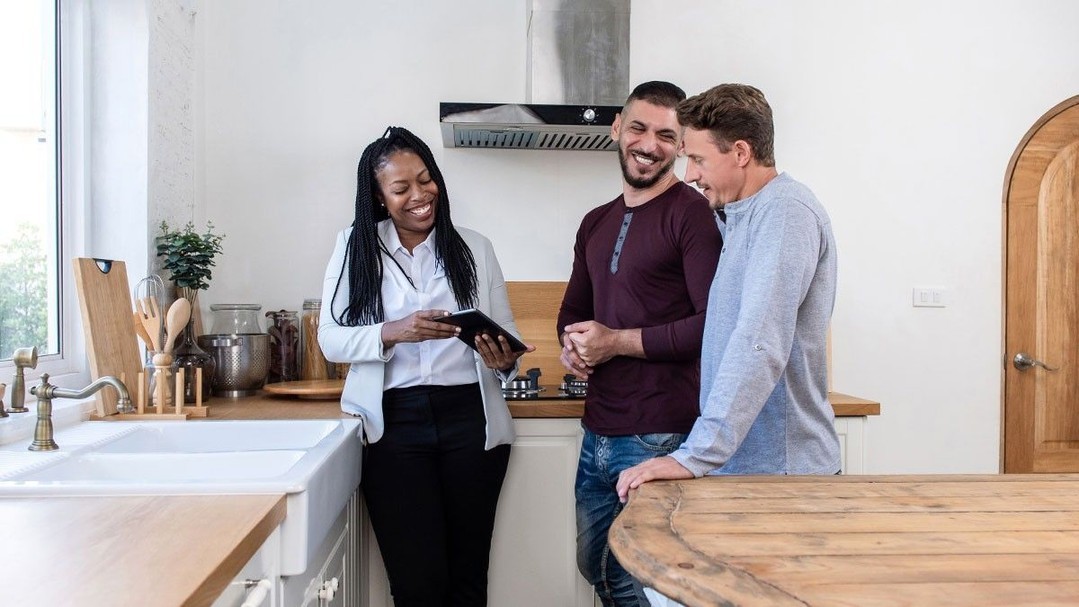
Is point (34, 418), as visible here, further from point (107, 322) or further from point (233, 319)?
point (233, 319)

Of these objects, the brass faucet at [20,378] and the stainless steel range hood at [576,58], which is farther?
the stainless steel range hood at [576,58]

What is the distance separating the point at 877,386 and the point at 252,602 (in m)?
2.57

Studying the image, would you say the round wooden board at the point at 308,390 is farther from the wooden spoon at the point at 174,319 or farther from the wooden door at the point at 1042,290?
the wooden door at the point at 1042,290

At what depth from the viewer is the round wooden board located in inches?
94.5

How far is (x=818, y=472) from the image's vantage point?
1.48 metres

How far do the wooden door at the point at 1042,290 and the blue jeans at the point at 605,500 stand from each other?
1969mm

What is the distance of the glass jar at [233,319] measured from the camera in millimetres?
2578

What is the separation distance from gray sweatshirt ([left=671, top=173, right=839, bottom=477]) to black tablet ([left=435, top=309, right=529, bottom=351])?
504 mm

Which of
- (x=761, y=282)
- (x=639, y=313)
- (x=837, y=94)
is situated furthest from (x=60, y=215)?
(x=837, y=94)

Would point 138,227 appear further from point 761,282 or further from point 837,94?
point 837,94

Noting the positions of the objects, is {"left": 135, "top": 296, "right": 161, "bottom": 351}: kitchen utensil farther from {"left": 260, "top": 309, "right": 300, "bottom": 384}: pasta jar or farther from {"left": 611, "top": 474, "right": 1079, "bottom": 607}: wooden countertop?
{"left": 611, "top": 474, "right": 1079, "bottom": 607}: wooden countertop

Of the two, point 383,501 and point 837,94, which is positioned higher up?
point 837,94

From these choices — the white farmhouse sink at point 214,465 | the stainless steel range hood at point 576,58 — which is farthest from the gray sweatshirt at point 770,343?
the stainless steel range hood at point 576,58

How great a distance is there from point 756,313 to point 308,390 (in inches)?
57.7
